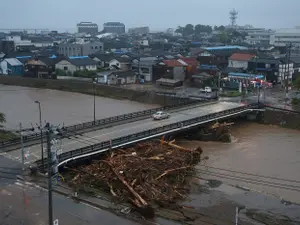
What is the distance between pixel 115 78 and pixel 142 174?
27119 millimetres

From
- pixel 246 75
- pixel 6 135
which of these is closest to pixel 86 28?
pixel 246 75

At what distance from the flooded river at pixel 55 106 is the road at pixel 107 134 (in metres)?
6.21

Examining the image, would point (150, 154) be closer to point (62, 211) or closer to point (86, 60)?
point (62, 211)

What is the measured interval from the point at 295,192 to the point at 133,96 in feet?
75.6

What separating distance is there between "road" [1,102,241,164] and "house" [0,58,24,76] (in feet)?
96.2

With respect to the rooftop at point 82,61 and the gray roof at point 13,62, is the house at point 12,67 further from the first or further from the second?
the rooftop at point 82,61

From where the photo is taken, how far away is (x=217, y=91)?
119 ft

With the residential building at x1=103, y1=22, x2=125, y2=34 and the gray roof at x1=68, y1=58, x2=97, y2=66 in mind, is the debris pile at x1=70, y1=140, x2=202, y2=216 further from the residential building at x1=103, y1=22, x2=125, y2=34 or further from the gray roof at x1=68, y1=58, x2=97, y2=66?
the residential building at x1=103, y1=22, x2=125, y2=34

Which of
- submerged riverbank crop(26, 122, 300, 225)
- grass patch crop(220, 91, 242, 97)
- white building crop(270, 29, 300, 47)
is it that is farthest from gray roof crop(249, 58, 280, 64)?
white building crop(270, 29, 300, 47)

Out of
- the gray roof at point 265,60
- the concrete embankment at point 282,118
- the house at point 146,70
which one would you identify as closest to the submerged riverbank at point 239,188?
the concrete embankment at point 282,118

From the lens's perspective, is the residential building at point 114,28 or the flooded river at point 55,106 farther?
the residential building at point 114,28

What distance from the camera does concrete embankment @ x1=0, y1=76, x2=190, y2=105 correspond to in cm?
3562

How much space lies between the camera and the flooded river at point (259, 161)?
53.8 feet

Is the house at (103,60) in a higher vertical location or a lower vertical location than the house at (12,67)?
Answer: higher
